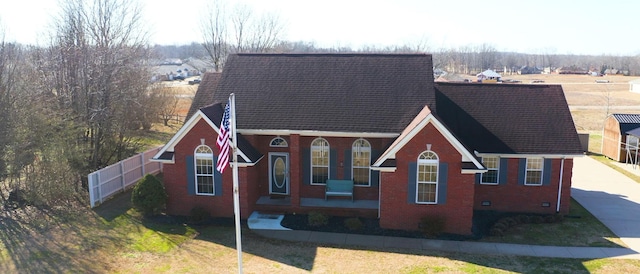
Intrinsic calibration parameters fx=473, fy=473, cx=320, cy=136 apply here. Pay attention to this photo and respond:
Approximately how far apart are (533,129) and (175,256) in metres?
15.5

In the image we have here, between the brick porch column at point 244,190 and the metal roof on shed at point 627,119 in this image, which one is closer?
the brick porch column at point 244,190

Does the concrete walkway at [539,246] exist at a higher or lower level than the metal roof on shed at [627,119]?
lower

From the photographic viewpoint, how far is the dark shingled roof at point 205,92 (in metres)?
21.8

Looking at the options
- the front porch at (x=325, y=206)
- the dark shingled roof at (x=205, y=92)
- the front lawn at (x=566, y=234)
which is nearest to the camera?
the front lawn at (x=566, y=234)

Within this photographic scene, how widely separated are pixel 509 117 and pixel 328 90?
8194 millimetres

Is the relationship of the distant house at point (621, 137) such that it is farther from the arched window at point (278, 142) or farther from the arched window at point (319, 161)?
the arched window at point (278, 142)

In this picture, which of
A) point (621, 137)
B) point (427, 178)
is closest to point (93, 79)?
point (427, 178)

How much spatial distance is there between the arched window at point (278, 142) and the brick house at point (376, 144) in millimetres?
63

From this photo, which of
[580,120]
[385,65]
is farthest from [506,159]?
[580,120]

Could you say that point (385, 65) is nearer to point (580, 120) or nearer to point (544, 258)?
point (544, 258)

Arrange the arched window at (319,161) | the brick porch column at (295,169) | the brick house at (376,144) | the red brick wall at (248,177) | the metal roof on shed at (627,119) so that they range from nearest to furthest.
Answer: the brick house at (376,144)
the red brick wall at (248,177)
the brick porch column at (295,169)
the arched window at (319,161)
the metal roof on shed at (627,119)

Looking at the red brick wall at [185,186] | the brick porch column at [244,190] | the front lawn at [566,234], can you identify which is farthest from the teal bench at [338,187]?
the front lawn at [566,234]

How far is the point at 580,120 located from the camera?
52625 millimetres

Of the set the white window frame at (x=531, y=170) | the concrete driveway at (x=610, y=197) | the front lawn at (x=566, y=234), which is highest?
the white window frame at (x=531, y=170)
